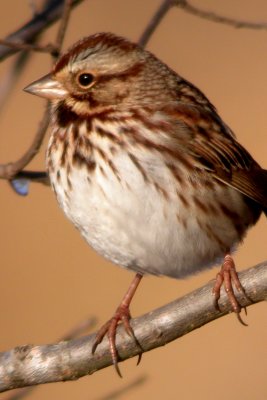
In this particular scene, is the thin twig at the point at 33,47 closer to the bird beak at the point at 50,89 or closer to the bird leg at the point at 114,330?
the bird beak at the point at 50,89

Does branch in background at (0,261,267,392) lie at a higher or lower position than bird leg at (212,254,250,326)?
lower

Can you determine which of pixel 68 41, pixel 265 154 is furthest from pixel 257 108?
pixel 68 41

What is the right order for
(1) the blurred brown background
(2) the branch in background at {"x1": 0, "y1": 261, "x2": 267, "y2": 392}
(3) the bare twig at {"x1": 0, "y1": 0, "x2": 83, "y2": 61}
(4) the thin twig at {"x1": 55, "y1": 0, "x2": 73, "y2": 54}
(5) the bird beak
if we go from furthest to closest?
1. (1) the blurred brown background
2. (5) the bird beak
3. (3) the bare twig at {"x1": 0, "y1": 0, "x2": 83, "y2": 61}
4. (2) the branch in background at {"x1": 0, "y1": 261, "x2": 267, "y2": 392}
5. (4) the thin twig at {"x1": 55, "y1": 0, "x2": 73, "y2": 54}

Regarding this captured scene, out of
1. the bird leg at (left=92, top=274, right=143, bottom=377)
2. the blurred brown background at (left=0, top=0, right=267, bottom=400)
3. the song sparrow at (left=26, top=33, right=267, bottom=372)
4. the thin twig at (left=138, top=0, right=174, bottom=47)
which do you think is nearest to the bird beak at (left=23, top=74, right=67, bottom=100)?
the song sparrow at (left=26, top=33, right=267, bottom=372)

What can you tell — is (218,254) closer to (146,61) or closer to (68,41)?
(146,61)

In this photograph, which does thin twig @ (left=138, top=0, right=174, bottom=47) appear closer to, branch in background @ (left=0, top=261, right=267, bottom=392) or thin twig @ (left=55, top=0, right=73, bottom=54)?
thin twig @ (left=55, top=0, right=73, bottom=54)

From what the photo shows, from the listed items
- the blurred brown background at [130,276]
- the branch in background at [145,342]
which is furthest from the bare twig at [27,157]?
the blurred brown background at [130,276]
